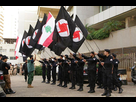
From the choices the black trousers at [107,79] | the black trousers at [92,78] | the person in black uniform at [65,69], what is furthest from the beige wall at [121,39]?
the black trousers at [107,79]

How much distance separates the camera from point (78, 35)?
9.66m

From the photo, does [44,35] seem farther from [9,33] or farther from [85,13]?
[9,33]

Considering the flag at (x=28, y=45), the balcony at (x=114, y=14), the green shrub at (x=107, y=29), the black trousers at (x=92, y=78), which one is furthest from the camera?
the green shrub at (x=107, y=29)

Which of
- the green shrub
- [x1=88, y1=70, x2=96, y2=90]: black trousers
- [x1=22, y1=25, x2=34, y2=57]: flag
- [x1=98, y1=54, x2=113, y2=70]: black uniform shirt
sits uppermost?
the green shrub

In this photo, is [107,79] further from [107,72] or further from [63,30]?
[63,30]

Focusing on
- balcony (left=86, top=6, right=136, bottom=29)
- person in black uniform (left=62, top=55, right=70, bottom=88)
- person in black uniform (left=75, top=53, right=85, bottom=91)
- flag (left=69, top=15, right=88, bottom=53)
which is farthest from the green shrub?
person in black uniform (left=75, top=53, right=85, bottom=91)

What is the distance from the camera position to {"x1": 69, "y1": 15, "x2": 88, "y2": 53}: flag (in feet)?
30.3

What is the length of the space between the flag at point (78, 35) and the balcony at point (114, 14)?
846 cm

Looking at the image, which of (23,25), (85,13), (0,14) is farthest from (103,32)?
(0,14)

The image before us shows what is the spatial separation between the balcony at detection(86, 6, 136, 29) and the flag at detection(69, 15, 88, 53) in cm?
846

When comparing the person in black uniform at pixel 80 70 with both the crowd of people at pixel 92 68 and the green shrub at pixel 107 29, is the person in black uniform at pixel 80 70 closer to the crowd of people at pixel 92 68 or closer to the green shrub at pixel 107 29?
the crowd of people at pixel 92 68

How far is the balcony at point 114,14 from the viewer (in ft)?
53.9

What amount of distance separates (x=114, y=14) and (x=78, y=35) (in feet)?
32.2

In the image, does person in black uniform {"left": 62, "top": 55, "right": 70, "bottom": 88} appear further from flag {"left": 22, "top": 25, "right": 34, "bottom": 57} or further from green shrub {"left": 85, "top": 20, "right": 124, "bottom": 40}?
green shrub {"left": 85, "top": 20, "right": 124, "bottom": 40}
